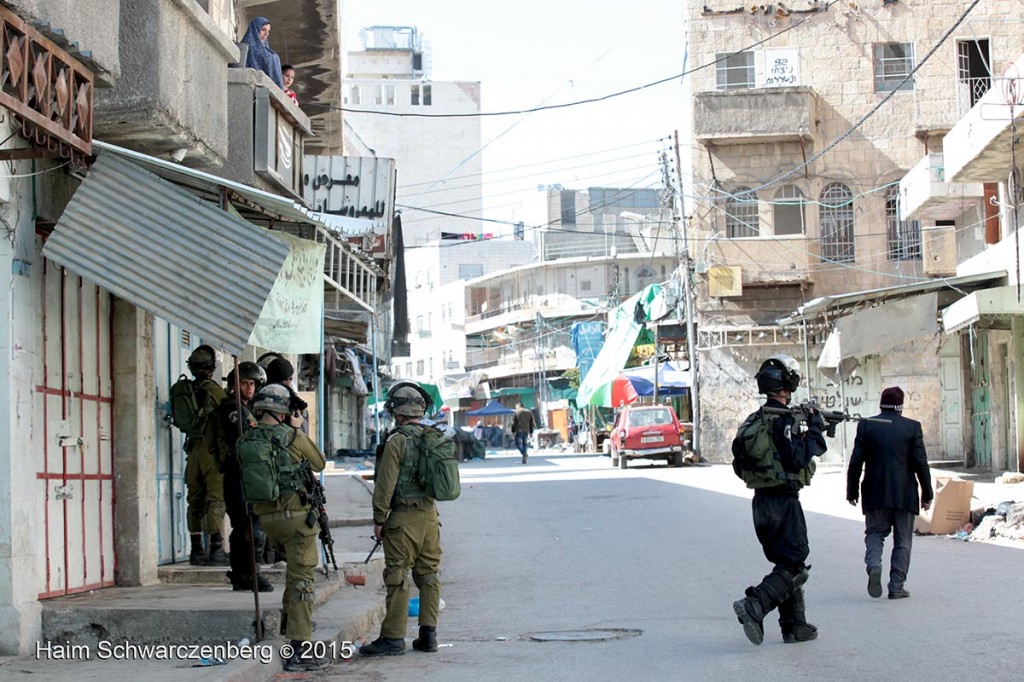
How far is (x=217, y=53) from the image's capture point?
10.5 metres

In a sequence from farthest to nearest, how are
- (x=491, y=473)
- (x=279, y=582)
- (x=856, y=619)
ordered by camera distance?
(x=491, y=473)
(x=279, y=582)
(x=856, y=619)

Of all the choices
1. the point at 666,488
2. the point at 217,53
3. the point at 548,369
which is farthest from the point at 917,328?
the point at 548,369

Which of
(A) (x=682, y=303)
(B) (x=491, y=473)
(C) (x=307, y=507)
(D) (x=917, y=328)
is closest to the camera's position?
(C) (x=307, y=507)

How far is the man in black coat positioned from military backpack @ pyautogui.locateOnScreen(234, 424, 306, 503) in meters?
4.70

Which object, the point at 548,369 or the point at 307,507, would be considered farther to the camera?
the point at 548,369

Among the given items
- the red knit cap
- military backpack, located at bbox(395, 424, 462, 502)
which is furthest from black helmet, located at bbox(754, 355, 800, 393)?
the red knit cap

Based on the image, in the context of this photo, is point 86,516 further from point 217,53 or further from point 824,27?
point 824,27

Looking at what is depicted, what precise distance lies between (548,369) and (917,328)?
4959 cm

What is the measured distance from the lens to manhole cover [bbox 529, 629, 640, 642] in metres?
8.59

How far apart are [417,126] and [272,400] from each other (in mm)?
87299

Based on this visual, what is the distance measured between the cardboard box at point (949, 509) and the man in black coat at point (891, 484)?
4.44 meters

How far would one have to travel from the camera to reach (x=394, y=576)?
8.02 metres

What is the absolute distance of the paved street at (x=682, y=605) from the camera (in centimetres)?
742

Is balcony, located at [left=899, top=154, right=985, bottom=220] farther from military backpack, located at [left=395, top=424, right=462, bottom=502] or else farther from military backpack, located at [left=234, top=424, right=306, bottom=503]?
military backpack, located at [left=234, top=424, right=306, bottom=503]
